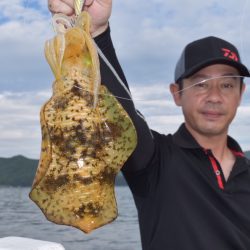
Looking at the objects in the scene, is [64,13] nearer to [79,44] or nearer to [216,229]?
[79,44]

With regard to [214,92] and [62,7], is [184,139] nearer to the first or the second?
[214,92]

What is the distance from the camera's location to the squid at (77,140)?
2.86 metres

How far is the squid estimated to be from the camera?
2859 millimetres

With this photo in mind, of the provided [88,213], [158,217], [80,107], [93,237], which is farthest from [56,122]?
[93,237]

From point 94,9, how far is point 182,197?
1.60m

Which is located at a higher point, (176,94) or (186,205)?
(176,94)

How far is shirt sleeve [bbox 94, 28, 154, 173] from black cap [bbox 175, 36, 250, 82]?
2.35 feet

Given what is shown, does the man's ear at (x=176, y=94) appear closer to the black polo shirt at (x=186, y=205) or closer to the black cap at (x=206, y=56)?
the black cap at (x=206, y=56)

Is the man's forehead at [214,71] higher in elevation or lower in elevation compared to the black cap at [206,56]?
lower

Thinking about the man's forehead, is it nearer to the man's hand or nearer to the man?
the man

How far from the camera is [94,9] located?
332cm

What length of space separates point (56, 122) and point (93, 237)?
119 ft

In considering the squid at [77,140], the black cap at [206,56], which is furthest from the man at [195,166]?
the squid at [77,140]

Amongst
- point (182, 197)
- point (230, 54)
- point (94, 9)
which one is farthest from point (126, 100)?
point (230, 54)
